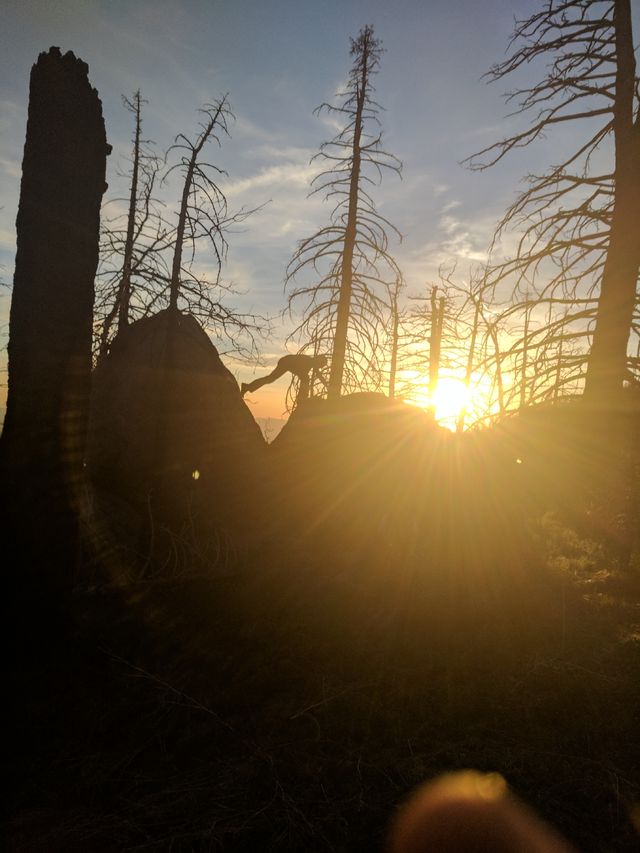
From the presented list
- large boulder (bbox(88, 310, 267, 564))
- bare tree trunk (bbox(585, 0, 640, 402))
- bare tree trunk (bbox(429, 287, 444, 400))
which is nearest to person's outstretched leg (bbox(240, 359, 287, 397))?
large boulder (bbox(88, 310, 267, 564))

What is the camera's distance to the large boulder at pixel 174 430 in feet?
A: 28.8

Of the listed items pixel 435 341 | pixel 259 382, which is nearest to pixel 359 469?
pixel 259 382

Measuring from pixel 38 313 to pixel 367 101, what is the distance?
47.4ft

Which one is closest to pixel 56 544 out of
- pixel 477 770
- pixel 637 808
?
pixel 477 770

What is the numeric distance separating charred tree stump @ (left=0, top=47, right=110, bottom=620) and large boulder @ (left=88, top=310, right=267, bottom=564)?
3.28 m

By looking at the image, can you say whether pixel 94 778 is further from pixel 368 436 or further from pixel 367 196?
pixel 367 196

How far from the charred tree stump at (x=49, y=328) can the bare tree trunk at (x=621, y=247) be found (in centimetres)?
830

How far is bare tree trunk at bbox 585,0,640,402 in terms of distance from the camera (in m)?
9.31

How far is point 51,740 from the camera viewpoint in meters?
4.07

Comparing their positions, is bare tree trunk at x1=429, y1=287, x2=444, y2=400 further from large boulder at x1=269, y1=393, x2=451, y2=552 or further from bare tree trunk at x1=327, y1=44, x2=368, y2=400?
large boulder at x1=269, y1=393, x2=451, y2=552

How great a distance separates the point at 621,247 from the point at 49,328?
9.24 metres

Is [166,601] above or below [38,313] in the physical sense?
below

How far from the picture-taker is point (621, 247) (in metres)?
9.47

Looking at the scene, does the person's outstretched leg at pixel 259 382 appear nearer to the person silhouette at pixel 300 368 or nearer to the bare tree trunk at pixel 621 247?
the person silhouette at pixel 300 368
